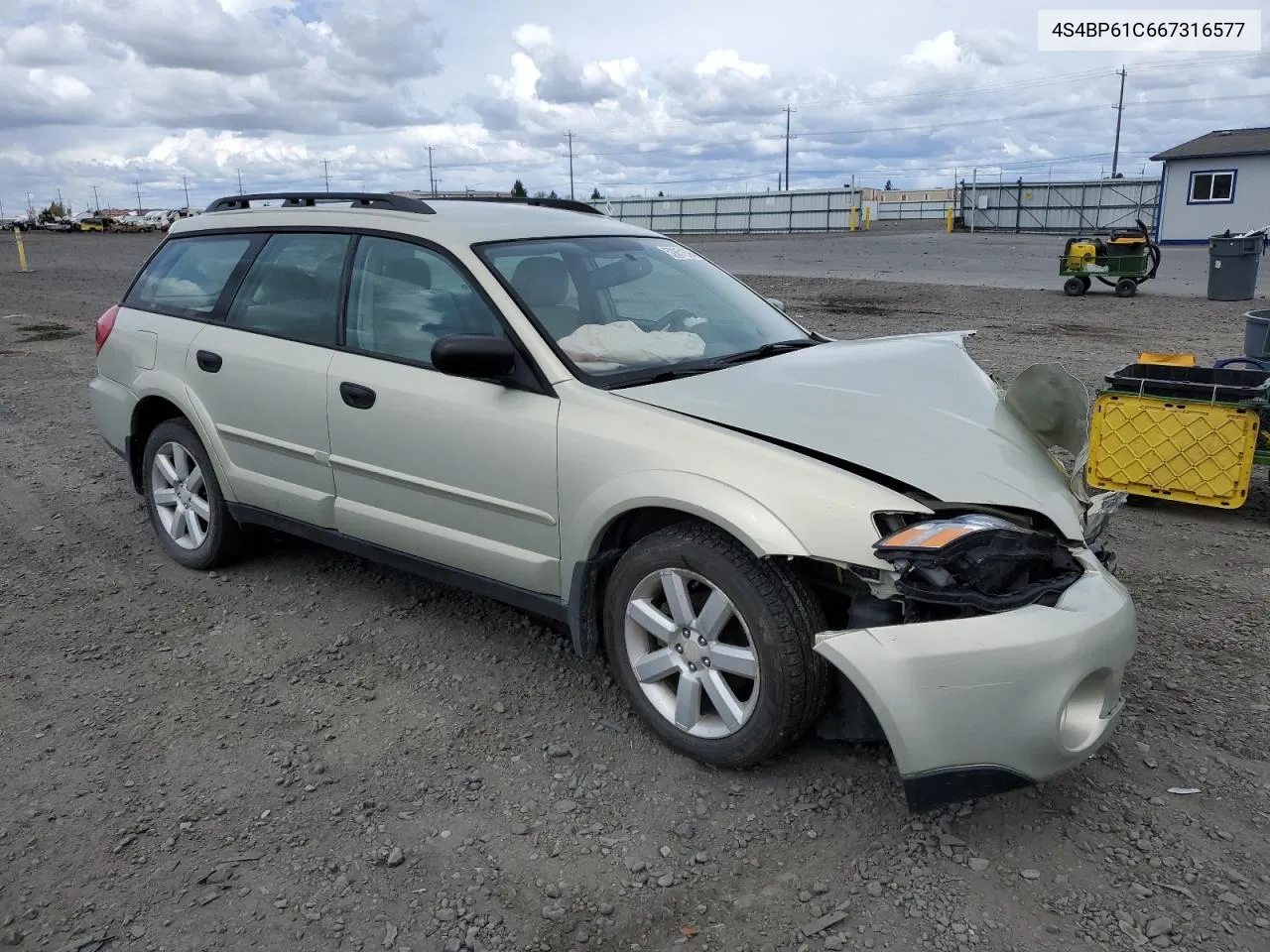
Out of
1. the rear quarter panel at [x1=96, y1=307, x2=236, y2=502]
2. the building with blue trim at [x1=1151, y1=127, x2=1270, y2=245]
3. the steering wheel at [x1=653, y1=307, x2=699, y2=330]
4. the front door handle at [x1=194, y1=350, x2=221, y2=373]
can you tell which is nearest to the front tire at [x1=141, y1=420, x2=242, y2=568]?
the rear quarter panel at [x1=96, y1=307, x2=236, y2=502]

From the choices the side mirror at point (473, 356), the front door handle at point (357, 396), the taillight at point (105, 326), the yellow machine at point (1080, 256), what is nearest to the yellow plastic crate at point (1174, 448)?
the side mirror at point (473, 356)

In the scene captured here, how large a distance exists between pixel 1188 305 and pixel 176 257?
15936 millimetres

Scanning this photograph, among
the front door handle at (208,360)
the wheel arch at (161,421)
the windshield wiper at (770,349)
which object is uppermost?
the windshield wiper at (770,349)

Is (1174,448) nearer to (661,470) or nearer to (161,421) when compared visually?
(661,470)

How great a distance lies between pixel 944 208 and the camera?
205 feet

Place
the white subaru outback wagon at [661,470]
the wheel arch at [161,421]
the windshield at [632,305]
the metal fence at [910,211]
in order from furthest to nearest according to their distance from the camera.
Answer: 1. the metal fence at [910,211]
2. the wheel arch at [161,421]
3. the windshield at [632,305]
4. the white subaru outback wagon at [661,470]

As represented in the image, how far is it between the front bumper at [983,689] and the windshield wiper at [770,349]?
1453mm

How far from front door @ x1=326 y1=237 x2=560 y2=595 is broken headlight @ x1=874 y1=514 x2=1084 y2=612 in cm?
123

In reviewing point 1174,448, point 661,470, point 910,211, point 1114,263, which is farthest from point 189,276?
point 910,211

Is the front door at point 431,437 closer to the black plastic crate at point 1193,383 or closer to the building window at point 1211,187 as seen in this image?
the black plastic crate at point 1193,383

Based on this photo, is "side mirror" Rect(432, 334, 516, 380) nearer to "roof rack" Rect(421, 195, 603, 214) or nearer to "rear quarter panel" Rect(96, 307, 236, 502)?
"roof rack" Rect(421, 195, 603, 214)

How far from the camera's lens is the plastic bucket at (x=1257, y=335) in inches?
265

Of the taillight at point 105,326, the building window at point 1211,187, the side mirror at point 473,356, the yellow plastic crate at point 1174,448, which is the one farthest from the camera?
the building window at point 1211,187

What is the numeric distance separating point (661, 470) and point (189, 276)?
10.2 feet
